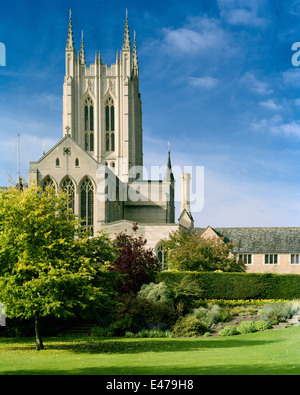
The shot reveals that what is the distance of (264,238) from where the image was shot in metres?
58.4

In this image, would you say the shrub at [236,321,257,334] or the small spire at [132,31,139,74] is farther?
the small spire at [132,31,139,74]

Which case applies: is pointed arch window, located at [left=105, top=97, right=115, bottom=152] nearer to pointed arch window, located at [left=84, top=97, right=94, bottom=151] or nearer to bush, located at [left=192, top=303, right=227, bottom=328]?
pointed arch window, located at [left=84, top=97, right=94, bottom=151]

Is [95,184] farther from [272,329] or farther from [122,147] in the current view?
[272,329]

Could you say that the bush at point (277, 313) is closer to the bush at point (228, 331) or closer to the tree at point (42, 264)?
the bush at point (228, 331)

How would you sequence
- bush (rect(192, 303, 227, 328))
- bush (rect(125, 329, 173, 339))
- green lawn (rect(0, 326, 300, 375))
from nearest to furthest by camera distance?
1. green lawn (rect(0, 326, 300, 375))
2. bush (rect(125, 329, 173, 339))
3. bush (rect(192, 303, 227, 328))

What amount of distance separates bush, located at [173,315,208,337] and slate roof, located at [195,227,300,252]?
2971 cm

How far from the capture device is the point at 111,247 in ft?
74.8

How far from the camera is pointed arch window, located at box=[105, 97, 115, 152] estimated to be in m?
77.6

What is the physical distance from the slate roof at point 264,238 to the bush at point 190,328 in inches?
1170

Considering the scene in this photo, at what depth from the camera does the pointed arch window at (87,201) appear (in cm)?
5644

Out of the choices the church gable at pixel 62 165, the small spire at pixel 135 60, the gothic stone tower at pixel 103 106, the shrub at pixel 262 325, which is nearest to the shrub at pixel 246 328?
the shrub at pixel 262 325

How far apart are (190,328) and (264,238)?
3307cm

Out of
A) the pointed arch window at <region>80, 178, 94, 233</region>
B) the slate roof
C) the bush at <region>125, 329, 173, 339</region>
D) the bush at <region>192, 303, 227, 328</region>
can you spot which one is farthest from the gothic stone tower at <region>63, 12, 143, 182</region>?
the bush at <region>125, 329, 173, 339</region>

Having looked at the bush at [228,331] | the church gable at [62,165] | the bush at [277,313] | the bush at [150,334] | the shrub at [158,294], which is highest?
the church gable at [62,165]
